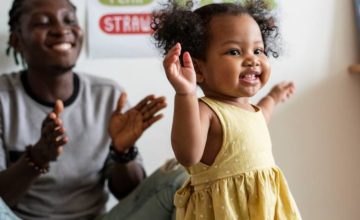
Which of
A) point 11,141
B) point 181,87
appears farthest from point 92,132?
point 181,87

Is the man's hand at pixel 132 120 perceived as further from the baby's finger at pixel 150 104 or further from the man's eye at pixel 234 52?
the man's eye at pixel 234 52

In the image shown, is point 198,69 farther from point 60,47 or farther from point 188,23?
point 60,47

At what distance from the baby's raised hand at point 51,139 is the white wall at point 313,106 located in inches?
15.1

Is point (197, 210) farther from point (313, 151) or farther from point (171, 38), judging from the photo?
point (313, 151)

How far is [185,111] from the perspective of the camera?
0.71m

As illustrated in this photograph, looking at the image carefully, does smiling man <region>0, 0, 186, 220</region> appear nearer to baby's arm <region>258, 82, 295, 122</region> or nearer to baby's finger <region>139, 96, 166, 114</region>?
baby's finger <region>139, 96, 166, 114</region>

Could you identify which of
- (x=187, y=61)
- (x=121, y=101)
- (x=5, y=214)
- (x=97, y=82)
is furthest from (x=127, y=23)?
(x=187, y=61)

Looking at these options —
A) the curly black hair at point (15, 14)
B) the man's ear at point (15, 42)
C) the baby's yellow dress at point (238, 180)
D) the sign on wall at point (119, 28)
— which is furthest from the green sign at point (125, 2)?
the baby's yellow dress at point (238, 180)

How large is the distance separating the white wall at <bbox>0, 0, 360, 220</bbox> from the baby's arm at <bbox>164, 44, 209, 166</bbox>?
71 centimetres

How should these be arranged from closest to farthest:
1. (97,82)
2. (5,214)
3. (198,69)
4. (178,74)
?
(178,74), (198,69), (5,214), (97,82)

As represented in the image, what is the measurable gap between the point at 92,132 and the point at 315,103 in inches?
23.7

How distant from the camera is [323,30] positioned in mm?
1453

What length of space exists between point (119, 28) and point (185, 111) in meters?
0.77

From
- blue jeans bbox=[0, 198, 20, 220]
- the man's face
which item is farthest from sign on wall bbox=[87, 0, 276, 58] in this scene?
blue jeans bbox=[0, 198, 20, 220]
